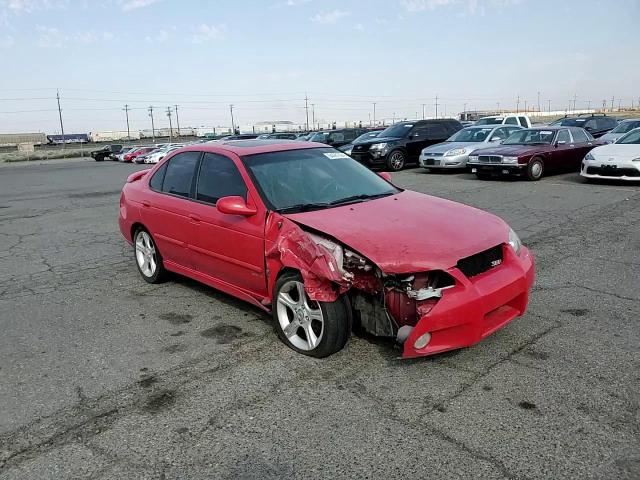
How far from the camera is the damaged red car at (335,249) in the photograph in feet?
11.2

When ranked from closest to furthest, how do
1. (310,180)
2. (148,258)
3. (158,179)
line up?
(310,180) < (158,179) < (148,258)

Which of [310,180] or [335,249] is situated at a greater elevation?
[310,180]

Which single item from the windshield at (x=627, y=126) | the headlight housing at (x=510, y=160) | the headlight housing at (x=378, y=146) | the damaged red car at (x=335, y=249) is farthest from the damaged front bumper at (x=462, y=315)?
the windshield at (x=627, y=126)

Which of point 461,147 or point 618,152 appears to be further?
point 461,147

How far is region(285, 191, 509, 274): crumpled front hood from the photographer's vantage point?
3396 millimetres

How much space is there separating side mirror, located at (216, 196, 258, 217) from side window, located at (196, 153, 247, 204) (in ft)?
0.84

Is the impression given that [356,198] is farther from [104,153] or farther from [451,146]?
[104,153]

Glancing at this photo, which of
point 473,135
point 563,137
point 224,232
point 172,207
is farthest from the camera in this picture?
point 473,135

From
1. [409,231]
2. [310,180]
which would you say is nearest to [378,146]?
[310,180]

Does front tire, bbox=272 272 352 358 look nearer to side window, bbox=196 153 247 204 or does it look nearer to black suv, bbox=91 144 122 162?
side window, bbox=196 153 247 204

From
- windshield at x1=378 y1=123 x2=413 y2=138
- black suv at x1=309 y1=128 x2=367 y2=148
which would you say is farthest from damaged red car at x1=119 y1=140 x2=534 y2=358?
black suv at x1=309 y1=128 x2=367 y2=148

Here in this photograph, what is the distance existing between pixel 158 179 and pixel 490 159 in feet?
33.9

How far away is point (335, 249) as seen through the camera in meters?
3.63

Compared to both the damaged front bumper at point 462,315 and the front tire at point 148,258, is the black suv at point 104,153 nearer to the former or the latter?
the front tire at point 148,258
